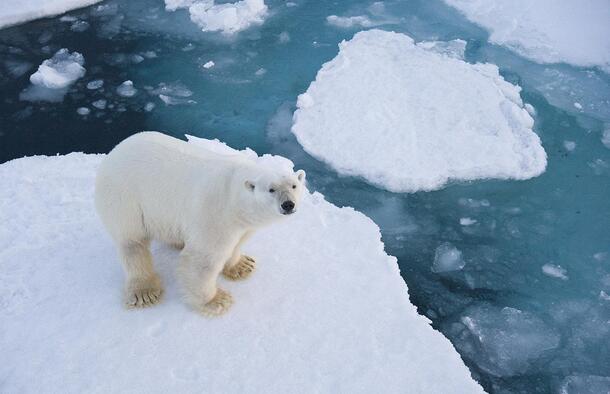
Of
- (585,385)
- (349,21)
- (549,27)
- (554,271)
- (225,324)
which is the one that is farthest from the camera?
(349,21)

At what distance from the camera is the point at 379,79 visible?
20.9 feet

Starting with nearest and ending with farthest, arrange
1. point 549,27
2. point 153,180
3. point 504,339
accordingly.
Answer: point 153,180 → point 504,339 → point 549,27

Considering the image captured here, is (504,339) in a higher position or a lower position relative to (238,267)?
lower

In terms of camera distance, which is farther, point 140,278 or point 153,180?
point 140,278

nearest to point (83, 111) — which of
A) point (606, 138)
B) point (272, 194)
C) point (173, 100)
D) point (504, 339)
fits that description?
point (173, 100)

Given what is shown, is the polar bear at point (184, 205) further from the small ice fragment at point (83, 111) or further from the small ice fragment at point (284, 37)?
the small ice fragment at point (284, 37)

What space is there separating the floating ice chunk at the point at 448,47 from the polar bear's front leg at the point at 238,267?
436cm

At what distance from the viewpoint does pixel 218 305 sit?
3559 mm

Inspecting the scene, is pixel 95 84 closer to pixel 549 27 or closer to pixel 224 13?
pixel 224 13

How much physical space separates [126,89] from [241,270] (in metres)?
3.48

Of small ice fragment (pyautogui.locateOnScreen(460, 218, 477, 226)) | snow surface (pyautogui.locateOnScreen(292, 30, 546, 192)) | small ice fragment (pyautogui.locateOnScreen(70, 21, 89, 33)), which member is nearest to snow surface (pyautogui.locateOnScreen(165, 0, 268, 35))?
small ice fragment (pyautogui.locateOnScreen(70, 21, 89, 33))

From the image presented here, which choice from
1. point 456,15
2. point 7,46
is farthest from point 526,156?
point 7,46

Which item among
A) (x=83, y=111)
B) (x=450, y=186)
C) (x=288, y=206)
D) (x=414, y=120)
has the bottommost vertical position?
(x=83, y=111)

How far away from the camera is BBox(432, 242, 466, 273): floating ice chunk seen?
4.49 metres
